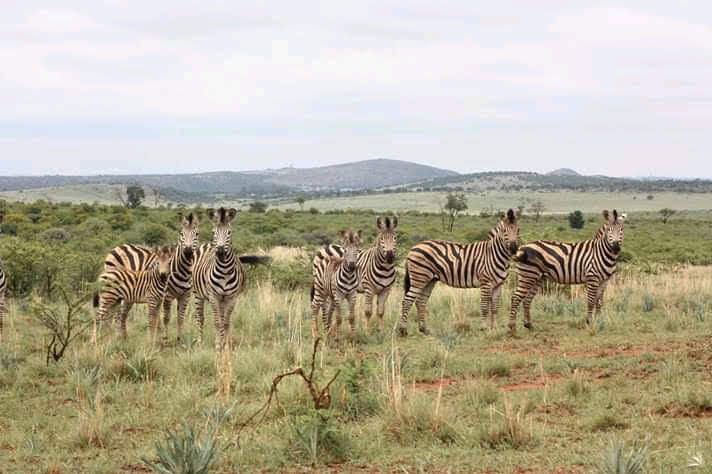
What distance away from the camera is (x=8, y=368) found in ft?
32.8

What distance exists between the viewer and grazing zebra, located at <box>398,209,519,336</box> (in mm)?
13633

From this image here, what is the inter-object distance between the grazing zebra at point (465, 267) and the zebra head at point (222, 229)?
3.64 m

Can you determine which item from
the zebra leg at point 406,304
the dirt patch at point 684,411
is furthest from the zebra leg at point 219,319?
the dirt patch at point 684,411

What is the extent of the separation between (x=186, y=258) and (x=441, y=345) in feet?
13.6

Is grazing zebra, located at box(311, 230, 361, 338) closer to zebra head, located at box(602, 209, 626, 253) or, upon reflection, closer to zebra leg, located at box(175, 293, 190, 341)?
zebra leg, located at box(175, 293, 190, 341)

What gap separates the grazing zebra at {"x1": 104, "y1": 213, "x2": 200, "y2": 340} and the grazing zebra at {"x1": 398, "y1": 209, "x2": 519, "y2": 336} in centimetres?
364

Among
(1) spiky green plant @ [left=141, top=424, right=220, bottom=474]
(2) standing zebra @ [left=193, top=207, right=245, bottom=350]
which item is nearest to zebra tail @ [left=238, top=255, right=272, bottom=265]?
(2) standing zebra @ [left=193, top=207, right=245, bottom=350]

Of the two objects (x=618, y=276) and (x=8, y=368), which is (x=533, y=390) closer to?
(x=8, y=368)

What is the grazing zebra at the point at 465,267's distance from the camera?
13.6 m

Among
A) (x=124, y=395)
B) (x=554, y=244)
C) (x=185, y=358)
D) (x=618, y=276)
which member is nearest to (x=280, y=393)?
(x=124, y=395)

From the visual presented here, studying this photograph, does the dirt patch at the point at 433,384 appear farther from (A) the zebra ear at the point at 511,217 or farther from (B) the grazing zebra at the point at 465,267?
(A) the zebra ear at the point at 511,217

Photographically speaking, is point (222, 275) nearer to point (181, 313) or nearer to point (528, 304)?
point (181, 313)

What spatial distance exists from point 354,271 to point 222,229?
219 centimetres

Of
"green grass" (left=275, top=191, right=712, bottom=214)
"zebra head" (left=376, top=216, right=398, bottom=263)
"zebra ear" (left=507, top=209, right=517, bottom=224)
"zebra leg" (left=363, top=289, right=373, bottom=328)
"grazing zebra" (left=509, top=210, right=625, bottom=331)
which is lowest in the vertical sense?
"green grass" (left=275, top=191, right=712, bottom=214)
